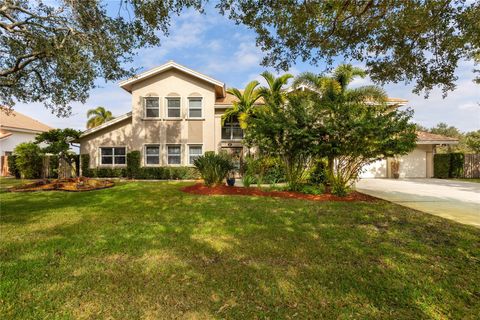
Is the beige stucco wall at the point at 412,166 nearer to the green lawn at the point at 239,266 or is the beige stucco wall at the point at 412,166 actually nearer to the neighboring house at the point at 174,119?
the neighboring house at the point at 174,119

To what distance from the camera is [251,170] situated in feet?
48.8

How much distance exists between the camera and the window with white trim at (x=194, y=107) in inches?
752

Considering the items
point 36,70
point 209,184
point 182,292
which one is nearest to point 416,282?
point 182,292

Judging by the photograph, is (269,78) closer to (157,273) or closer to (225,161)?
(225,161)

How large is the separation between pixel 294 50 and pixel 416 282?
6344mm

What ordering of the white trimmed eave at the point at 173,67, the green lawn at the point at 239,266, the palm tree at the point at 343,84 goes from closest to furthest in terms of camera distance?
1. the green lawn at the point at 239,266
2. the palm tree at the point at 343,84
3. the white trimmed eave at the point at 173,67

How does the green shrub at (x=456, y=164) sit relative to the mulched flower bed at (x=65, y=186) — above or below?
above

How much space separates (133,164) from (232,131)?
7882mm

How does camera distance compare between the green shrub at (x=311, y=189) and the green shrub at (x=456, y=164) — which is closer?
the green shrub at (x=311, y=189)

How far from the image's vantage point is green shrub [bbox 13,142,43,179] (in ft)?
60.6

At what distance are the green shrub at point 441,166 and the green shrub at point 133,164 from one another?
74.7 feet

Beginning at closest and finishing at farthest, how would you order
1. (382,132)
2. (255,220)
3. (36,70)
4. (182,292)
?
(182,292), (255,220), (382,132), (36,70)

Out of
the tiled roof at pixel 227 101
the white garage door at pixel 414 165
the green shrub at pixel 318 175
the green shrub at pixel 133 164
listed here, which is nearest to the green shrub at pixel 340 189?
the green shrub at pixel 318 175

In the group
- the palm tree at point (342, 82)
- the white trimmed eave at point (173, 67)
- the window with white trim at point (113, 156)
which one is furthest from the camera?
the window with white trim at point (113, 156)
